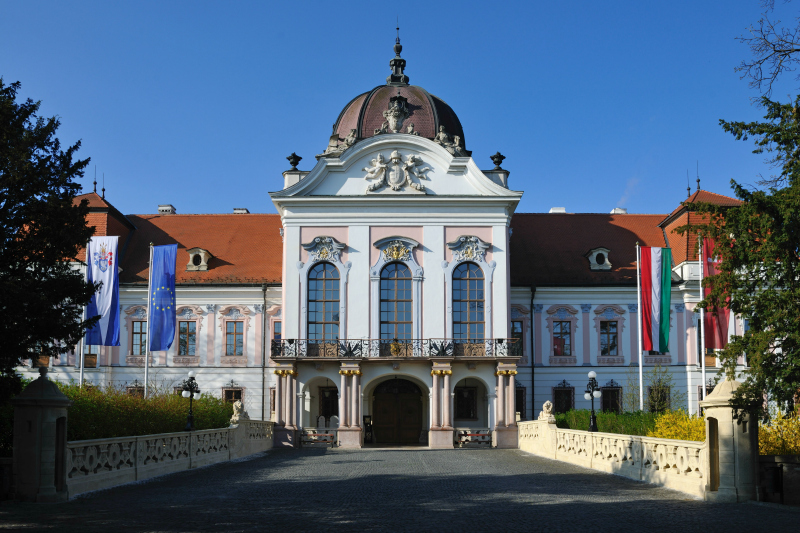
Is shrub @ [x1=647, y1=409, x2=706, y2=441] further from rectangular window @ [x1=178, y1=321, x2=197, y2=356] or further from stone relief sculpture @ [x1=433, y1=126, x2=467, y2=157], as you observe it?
rectangular window @ [x1=178, y1=321, x2=197, y2=356]

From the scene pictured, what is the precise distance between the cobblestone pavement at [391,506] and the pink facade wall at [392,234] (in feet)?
52.1

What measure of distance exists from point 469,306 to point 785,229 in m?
23.4

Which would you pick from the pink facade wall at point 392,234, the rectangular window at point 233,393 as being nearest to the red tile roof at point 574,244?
the pink facade wall at point 392,234

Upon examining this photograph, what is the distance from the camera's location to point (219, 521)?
1155 cm

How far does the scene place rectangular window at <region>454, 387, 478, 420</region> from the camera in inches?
1447

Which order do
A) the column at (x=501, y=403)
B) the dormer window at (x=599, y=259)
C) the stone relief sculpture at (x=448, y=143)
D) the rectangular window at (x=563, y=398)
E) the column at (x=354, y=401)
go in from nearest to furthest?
the column at (x=354, y=401), the column at (x=501, y=403), the stone relief sculpture at (x=448, y=143), the rectangular window at (x=563, y=398), the dormer window at (x=599, y=259)

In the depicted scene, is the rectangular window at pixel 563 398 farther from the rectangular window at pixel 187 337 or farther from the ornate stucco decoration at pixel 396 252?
the rectangular window at pixel 187 337

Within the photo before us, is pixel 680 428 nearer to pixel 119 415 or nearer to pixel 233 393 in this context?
pixel 119 415

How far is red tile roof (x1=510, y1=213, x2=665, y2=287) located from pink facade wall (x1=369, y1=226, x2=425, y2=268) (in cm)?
598

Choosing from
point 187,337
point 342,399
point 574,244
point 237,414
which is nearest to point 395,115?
point 574,244

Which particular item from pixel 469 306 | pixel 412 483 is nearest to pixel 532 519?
pixel 412 483

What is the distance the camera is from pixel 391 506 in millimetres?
13500

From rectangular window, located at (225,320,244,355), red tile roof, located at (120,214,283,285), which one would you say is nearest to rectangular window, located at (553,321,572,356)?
red tile roof, located at (120,214,283,285)

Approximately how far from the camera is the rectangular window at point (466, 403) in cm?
3675
